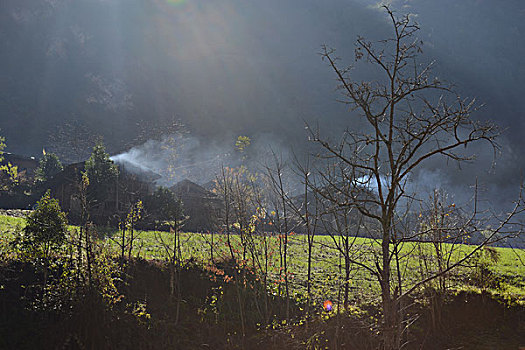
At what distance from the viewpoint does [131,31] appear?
157 m

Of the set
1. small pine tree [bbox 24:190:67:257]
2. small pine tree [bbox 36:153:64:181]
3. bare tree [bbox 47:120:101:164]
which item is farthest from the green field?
bare tree [bbox 47:120:101:164]

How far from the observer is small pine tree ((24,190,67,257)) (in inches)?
315

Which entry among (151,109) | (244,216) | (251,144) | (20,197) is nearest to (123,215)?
(20,197)

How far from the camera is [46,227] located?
7895mm

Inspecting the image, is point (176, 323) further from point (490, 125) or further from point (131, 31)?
point (131, 31)

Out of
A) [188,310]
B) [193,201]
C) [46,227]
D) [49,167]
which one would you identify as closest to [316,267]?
[188,310]

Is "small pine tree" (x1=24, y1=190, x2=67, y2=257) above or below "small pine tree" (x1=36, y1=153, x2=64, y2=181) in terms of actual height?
below

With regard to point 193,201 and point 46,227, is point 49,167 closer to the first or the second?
point 193,201

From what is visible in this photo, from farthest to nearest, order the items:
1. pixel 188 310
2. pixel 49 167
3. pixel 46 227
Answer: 1. pixel 49 167
2. pixel 188 310
3. pixel 46 227

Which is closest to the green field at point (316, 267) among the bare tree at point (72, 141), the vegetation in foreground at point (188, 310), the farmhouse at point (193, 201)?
the vegetation in foreground at point (188, 310)

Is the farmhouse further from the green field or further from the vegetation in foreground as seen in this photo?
the vegetation in foreground

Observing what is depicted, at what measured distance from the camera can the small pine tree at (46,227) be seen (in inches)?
315

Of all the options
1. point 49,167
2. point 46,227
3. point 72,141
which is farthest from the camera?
point 72,141

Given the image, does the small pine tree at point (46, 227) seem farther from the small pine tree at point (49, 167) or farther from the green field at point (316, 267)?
the small pine tree at point (49, 167)
